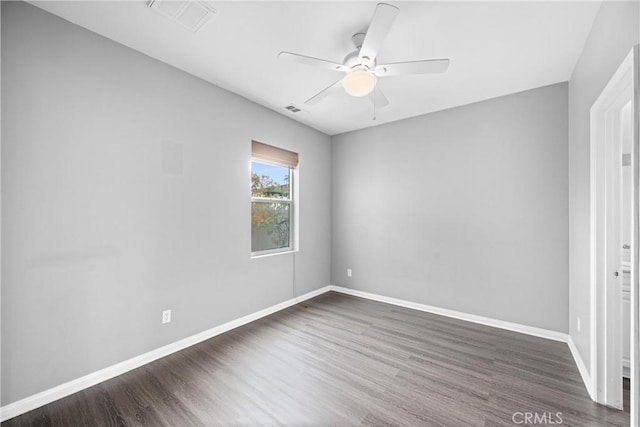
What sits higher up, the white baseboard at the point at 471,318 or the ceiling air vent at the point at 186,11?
the ceiling air vent at the point at 186,11

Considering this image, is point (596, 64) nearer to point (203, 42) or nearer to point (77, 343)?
point (203, 42)

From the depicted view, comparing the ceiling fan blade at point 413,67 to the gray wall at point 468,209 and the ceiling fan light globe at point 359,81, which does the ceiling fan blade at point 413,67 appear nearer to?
the ceiling fan light globe at point 359,81

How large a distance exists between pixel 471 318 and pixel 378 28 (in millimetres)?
3326

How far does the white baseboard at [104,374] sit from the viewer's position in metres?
1.73

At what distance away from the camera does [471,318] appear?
330 cm

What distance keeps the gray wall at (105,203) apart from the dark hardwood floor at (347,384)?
366mm

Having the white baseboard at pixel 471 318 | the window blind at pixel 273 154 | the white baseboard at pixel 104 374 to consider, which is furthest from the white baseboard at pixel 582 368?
the window blind at pixel 273 154

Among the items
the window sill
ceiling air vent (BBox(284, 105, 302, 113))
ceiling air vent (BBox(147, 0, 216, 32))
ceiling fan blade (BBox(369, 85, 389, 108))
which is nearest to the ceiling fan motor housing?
ceiling fan blade (BBox(369, 85, 389, 108))

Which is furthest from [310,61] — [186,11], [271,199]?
[271,199]

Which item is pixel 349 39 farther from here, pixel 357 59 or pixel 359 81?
pixel 359 81

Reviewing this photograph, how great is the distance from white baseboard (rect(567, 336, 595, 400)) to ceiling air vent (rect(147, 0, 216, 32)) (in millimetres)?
3816

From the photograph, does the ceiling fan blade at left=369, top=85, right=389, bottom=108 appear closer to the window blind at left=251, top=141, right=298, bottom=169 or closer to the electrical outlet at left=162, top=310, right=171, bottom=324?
the window blind at left=251, top=141, right=298, bottom=169

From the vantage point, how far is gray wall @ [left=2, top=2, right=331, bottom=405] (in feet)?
5.70

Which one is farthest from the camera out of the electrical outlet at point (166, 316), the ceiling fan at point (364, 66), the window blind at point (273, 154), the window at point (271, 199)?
the window at point (271, 199)
